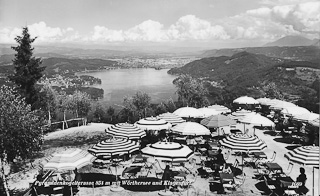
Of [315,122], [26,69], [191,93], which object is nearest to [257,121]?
[315,122]

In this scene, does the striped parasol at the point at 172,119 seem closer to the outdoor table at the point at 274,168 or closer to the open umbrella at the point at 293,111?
the outdoor table at the point at 274,168

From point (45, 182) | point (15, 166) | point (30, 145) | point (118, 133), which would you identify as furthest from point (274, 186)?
point (15, 166)

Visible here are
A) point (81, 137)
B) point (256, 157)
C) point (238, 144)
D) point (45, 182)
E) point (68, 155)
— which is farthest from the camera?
point (81, 137)

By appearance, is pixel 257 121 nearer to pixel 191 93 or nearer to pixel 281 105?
pixel 281 105

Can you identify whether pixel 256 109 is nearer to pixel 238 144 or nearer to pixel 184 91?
pixel 184 91

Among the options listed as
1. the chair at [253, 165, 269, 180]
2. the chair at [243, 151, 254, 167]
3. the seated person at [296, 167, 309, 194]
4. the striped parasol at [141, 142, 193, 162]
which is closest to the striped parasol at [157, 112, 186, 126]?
the chair at [243, 151, 254, 167]

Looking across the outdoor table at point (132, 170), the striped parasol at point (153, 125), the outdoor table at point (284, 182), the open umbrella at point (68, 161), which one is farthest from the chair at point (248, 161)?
the open umbrella at point (68, 161)

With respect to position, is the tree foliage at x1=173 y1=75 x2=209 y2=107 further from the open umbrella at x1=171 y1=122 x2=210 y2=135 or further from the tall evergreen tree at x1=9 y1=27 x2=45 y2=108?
the open umbrella at x1=171 y1=122 x2=210 y2=135

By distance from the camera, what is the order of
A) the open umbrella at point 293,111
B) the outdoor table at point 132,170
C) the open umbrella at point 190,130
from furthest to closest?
the open umbrella at point 293,111, the open umbrella at point 190,130, the outdoor table at point 132,170
